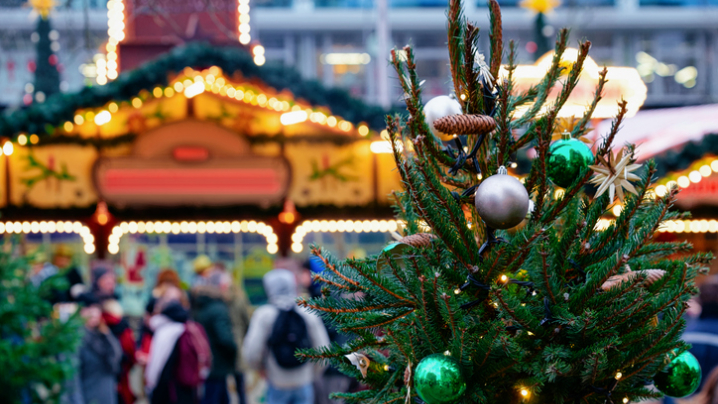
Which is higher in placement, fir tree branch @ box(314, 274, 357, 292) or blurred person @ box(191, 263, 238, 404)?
fir tree branch @ box(314, 274, 357, 292)

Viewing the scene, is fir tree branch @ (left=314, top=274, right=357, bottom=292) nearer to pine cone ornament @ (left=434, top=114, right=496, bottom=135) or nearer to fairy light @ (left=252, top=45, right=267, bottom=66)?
pine cone ornament @ (left=434, top=114, right=496, bottom=135)

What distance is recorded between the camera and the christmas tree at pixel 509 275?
1.71 m

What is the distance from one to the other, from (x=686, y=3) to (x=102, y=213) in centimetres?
1937

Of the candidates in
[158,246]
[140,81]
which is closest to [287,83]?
[140,81]

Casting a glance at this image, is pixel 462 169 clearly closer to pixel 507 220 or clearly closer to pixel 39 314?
pixel 507 220

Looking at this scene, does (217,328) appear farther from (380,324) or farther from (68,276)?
(380,324)

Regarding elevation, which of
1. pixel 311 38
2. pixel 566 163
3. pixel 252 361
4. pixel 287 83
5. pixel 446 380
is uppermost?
pixel 311 38

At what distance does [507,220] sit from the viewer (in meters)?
1.71

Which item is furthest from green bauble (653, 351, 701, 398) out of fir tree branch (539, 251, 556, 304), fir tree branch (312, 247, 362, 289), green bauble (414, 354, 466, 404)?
fir tree branch (312, 247, 362, 289)

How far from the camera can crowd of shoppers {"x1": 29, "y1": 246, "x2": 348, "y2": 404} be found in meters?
5.87

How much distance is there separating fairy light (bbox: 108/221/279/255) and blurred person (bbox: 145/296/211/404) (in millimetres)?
2573

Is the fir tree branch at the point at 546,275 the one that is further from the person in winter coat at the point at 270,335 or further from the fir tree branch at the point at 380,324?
the person in winter coat at the point at 270,335

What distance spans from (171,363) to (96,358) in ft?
2.87

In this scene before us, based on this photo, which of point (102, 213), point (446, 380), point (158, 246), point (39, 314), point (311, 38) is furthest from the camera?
point (311, 38)
